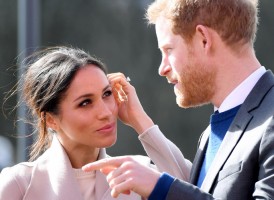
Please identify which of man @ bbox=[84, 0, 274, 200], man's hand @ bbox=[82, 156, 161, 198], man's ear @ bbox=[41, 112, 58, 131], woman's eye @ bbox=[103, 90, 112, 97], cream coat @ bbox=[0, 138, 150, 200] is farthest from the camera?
man's ear @ bbox=[41, 112, 58, 131]

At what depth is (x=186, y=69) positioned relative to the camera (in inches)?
139

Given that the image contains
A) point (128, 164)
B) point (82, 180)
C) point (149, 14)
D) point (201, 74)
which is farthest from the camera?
point (82, 180)

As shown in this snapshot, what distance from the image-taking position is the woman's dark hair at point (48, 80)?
4094 mm

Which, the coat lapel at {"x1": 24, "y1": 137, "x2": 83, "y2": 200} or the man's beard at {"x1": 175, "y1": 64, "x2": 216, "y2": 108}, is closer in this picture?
the man's beard at {"x1": 175, "y1": 64, "x2": 216, "y2": 108}

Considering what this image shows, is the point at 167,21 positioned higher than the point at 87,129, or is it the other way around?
the point at 167,21

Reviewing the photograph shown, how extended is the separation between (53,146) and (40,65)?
0.38 meters

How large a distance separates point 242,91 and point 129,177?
0.69 metres

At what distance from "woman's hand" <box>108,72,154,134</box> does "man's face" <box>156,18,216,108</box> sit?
1.63 feet

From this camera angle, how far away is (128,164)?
300 centimetres

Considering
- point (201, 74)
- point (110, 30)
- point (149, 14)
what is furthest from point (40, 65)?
point (110, 30)

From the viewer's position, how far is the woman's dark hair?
4.09m

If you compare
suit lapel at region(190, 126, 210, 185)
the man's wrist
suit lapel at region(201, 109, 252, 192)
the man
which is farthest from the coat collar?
the man's wrist

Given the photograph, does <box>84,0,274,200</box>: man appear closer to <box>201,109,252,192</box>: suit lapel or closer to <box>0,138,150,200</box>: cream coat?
<box>201,109,252,192</box>: suit lapel

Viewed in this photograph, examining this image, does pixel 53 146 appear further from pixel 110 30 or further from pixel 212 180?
pixel 110 30
